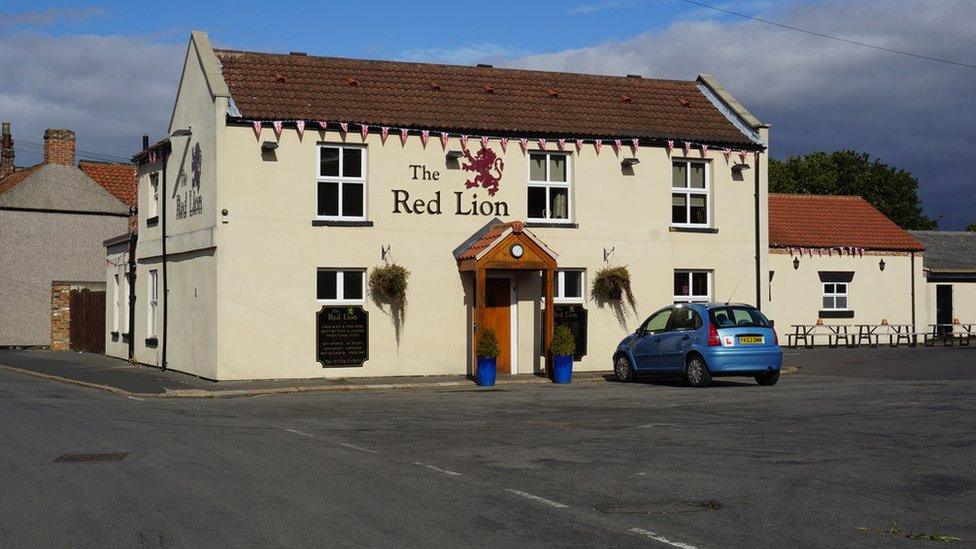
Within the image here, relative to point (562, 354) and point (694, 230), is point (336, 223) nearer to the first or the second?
point (562, 354)

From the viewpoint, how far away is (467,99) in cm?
2755

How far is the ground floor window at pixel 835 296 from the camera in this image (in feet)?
129

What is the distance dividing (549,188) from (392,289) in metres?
4.91

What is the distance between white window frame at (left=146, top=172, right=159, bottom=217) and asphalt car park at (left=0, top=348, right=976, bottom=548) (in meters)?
11.3

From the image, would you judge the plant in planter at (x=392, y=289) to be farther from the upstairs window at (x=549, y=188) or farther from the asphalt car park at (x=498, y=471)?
the asphalt car park at (x=498, y=471)

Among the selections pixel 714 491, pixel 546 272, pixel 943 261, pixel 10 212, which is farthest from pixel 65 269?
pixel 714 491

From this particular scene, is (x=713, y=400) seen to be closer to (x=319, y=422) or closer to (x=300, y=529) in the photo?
(x=319, y=422)

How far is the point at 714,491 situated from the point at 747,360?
12282 mm

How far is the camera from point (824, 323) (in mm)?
39156

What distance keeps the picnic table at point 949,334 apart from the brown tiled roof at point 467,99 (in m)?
14.9

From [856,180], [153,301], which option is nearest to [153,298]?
[153,301]

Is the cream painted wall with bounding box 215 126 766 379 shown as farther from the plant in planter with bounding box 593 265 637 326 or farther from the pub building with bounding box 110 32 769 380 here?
the plant in planter with bounding box 593 265 637 326

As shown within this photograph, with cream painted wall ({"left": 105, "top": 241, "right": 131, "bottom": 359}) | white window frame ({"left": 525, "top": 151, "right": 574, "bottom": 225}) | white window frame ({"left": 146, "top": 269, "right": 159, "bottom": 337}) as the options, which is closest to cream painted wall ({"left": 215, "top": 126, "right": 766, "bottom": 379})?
white window frame ({"left": 525, "top": 151, "right": 574, "bottom": 225})

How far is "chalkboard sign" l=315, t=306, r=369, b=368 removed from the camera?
81.5ft
